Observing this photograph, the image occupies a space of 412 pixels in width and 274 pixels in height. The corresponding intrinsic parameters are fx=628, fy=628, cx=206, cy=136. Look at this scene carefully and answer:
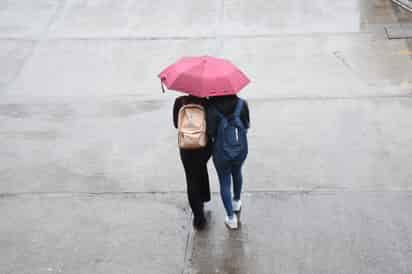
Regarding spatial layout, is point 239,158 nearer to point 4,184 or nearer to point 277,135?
point 277,135

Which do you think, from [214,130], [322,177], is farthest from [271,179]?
[214,130]

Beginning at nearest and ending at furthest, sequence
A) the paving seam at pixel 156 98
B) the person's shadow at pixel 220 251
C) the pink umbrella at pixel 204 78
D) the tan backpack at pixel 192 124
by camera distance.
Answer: the pink umbrella at pixel 204 78 < the tan backpack at pixel 192 124 < the person's shadow at pixel 220 251 < the paving seam at pixel 156 98

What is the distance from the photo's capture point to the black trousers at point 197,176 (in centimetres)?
522

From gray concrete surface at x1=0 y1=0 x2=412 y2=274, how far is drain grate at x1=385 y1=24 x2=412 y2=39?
0.11 m

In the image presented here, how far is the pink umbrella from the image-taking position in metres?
4.82

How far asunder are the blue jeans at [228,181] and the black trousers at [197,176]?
0.15 m

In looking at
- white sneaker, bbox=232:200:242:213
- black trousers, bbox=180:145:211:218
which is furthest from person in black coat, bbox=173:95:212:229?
white sneaker, bbox=232:200:242:213

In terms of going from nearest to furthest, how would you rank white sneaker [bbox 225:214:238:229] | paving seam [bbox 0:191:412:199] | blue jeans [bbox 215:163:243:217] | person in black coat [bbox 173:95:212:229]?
person in black coat [bbox 173:95:212:229] < blue jeans [bbox 215:163:243:217] < white sneaker [bbox 225:214:238:229] < paving seam [bbox 0:191:412:199]

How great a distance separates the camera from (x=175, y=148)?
7.00m

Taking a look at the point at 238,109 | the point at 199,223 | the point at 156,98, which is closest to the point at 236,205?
the point at 199,223

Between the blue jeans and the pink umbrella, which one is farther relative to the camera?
the blue jeans

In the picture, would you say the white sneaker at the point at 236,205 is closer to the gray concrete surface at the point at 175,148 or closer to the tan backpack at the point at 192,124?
the gray concrete surface at the point at 175,148

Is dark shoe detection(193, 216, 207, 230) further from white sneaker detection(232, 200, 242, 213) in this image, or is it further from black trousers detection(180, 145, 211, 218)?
white sneaker detection(232, 200, 242, 213)

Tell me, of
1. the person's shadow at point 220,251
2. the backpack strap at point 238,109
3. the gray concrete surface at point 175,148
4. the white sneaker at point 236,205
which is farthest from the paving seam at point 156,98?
Result: the backpack strap at point 238,109
